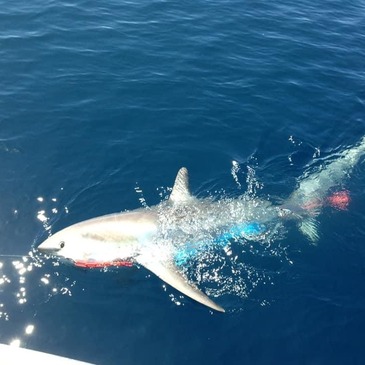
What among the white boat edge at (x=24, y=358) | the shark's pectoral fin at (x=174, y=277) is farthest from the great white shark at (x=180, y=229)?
the white boat edge at (x=24, y=358)

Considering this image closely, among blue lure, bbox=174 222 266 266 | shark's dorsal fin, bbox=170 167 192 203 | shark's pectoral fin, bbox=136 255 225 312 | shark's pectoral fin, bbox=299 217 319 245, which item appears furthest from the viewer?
shark's dorsal fin, bbox=170 167 192 203

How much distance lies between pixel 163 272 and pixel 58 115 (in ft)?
30.5

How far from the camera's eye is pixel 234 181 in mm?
15391

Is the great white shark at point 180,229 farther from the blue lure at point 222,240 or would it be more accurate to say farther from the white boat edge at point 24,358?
the white boat edge at point 24,358

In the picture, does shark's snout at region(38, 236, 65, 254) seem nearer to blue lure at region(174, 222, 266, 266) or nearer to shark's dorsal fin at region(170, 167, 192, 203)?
blue lure at region(174, 222, 266, 266)

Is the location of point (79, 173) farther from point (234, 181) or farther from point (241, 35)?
point (241, 35)

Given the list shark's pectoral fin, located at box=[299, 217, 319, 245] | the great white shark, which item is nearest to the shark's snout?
the great white shark

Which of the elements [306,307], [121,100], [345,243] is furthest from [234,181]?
[121,100]

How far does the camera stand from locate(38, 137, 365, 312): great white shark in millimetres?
11961

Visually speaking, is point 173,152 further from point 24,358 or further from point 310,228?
point 24,358

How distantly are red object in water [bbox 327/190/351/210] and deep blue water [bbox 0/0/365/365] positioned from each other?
0.80ft

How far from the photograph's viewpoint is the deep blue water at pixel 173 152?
10.8 m

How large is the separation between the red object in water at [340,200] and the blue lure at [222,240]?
10.1ft

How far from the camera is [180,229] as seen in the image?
13164 mm
